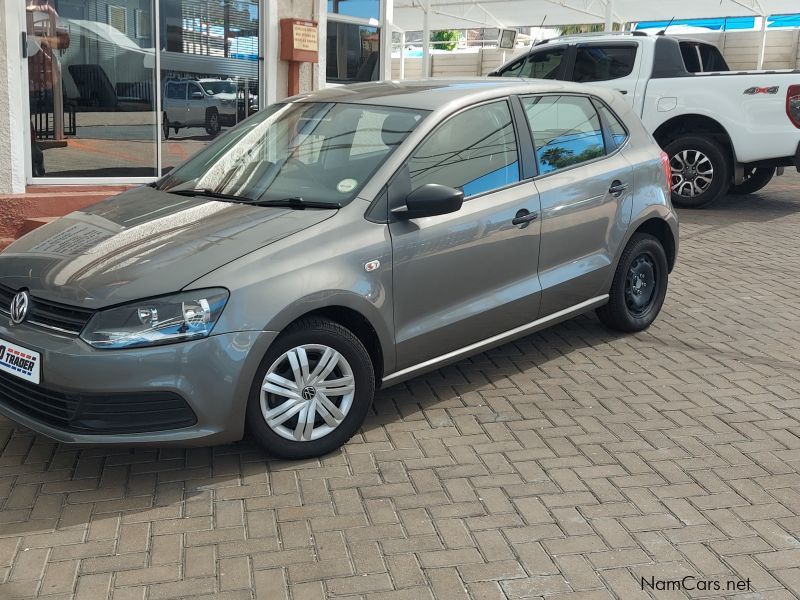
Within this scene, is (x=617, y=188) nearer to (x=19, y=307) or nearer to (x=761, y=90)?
(x=19, y=307)

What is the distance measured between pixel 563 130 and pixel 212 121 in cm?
512

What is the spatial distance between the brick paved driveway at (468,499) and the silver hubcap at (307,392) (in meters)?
0.19

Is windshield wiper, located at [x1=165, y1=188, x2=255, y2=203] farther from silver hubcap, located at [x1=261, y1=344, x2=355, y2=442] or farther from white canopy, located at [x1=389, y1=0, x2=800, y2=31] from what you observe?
white canopy, located at [x1=389, y1=0, x2=800, y2=31]

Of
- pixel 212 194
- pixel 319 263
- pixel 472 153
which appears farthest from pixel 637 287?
pixel 212 194

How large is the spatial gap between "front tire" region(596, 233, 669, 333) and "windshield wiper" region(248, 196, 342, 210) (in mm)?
2296

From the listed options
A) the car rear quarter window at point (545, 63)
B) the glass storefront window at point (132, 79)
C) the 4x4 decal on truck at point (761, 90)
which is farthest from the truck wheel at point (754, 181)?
the glass storefront window at point (132, 79)

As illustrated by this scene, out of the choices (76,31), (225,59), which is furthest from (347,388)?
(225,59)

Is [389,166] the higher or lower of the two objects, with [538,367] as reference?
higher

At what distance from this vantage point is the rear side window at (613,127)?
5855 millimetres

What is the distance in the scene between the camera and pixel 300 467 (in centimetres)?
414

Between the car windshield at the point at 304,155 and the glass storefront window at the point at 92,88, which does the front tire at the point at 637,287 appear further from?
the glass storefront window at the point at 92,88

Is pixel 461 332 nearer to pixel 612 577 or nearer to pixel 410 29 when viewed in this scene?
pixel 612 577

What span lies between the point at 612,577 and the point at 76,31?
7192 millimetres

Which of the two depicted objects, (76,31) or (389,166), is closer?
(389,166)
